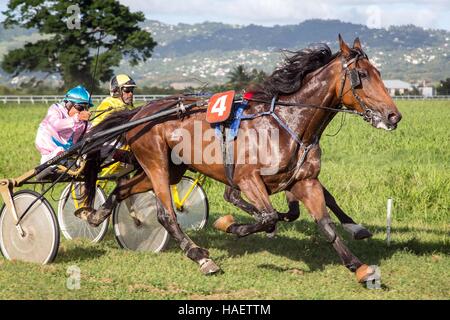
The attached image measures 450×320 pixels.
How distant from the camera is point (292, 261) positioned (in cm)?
786

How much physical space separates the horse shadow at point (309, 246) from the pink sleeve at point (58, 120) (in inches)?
72.8

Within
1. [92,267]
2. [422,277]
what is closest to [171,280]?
[92,267]

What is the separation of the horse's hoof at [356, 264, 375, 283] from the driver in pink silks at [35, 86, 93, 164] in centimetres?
336

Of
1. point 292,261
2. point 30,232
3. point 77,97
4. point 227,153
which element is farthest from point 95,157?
point 292,261

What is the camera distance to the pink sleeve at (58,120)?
825 centimetres

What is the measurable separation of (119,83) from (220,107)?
7.95ft

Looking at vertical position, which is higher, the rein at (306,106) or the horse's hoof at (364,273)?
the rein at (306,106)

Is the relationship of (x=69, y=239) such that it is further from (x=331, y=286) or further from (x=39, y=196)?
(x=331, y=286)

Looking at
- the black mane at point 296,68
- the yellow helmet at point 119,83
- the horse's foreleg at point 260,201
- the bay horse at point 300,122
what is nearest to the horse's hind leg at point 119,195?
the bay horse at point 300,122

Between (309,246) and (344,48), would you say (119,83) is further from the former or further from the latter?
(344,48)

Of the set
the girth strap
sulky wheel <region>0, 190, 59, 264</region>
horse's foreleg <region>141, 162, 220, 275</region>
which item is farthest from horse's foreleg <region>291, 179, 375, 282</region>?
sulky wheel <region>0, 190, 59, 264</region>

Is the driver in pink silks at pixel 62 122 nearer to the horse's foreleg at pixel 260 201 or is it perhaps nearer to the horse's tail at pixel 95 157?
the horse's tail at pixel 95 157

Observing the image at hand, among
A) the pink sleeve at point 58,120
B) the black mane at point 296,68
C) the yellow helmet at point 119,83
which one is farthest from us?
the yellow helmet at point 119,83

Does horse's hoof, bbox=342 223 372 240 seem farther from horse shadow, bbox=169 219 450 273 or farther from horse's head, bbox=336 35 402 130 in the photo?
horse's head, bbox=336 35 402 130
